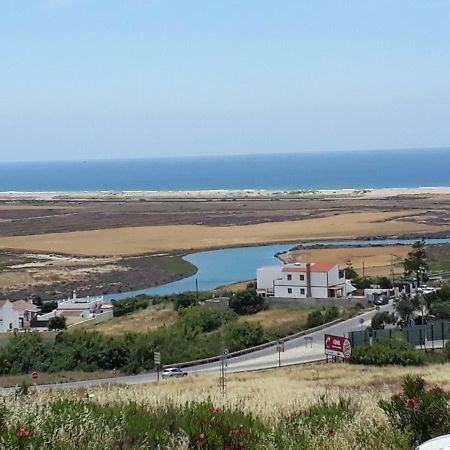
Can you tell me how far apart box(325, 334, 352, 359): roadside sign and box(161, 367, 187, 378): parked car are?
4.10 meters

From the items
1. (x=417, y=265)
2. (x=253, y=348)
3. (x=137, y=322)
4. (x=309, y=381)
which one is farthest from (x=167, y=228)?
(x=309, y=381)

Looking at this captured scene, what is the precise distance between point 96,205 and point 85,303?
70.4 metres

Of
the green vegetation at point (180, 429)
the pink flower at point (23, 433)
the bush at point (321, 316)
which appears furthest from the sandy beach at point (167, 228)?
the pink flower at point (23, 433)

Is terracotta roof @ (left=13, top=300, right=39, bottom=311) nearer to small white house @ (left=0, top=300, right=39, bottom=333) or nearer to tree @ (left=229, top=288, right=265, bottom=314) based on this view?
small white house @ (left=0, top=300, right=39, bottom=333)

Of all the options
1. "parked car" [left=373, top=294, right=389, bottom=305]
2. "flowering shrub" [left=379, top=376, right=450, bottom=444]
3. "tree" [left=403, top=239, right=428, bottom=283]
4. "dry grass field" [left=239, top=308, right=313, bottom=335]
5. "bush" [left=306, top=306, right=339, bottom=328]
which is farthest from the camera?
"tree" [left=403, top=239, right=428, bottom=283]

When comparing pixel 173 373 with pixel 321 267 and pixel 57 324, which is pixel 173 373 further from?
pixel 321 267

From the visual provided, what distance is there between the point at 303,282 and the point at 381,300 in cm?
347

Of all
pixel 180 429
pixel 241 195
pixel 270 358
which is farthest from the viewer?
pixel 241 195

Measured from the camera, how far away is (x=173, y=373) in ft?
75.7

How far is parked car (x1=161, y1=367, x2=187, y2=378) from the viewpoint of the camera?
22734mm

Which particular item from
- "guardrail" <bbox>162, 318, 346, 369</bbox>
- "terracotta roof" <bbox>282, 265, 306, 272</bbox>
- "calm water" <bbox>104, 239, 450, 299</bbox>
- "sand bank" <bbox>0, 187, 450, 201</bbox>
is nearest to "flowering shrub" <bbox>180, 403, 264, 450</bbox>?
"guardrail" <bbox>162, 318, 346, 369</bbox>

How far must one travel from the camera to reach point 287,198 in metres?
114

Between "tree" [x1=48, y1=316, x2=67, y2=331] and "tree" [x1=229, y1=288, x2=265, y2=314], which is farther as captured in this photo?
"tree" [x1=48, y1=316, x2=67, y2=331]

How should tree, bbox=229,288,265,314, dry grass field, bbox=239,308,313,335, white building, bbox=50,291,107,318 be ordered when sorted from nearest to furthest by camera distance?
dry grass field, bbox=239,308,313,335 < tree, bbox=229,288,265,314 < white building, bbox=50,291,107,318
